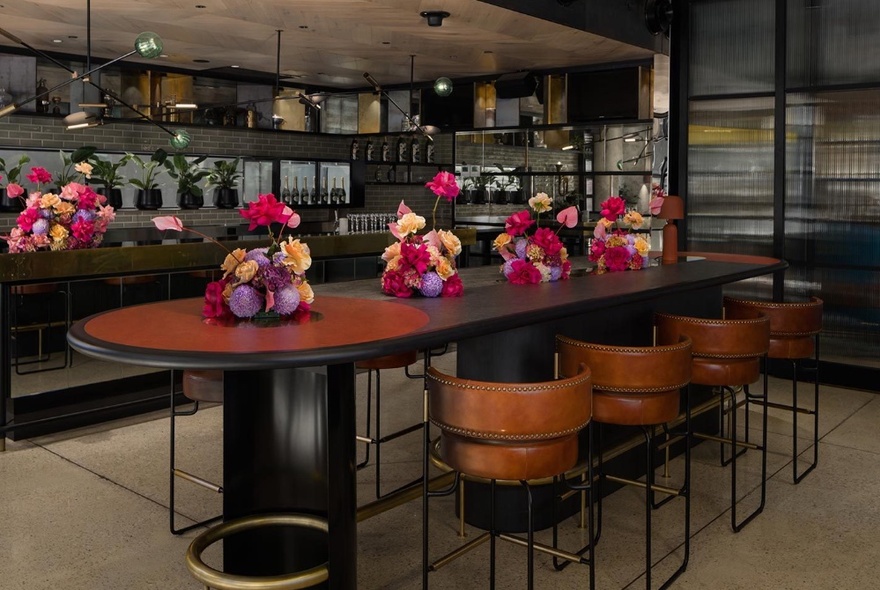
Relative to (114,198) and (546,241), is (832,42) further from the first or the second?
(114,198)

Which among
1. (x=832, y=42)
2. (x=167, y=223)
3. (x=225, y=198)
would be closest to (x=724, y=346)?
(x=167, y=223)

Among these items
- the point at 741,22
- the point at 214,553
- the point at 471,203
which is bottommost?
the point at 214,553

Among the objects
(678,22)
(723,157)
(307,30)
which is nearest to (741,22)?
(678,22)

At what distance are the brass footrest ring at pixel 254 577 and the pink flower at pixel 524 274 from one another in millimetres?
1503

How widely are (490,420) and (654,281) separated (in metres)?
1.67

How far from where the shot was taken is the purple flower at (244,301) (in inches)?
103

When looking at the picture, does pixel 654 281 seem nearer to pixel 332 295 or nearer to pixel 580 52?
pixel 332 295

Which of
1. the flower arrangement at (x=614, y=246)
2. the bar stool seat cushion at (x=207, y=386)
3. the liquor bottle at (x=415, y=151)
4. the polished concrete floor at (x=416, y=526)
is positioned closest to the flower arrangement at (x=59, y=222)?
the polished concrete floor at (x=416, y=526)

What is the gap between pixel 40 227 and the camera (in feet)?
16.5

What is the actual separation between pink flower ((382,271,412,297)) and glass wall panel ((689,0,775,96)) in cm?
462

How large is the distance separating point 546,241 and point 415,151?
7713 millimetres

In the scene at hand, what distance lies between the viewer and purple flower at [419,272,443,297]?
319 cm

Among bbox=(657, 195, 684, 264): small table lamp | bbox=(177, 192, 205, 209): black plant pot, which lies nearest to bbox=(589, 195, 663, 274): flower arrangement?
bbox=(657, 195, 684, 264): small table lamp

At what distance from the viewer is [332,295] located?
329 cm
